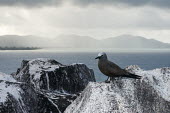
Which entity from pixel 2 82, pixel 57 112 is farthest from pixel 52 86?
pixel 2 82

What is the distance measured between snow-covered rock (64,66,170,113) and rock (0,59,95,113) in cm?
244

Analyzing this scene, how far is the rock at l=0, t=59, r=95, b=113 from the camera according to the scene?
11.7 meters

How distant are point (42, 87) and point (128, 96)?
29.6 feet

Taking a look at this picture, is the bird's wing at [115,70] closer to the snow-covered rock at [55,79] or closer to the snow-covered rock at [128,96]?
the snow-covered rock at [128,96]

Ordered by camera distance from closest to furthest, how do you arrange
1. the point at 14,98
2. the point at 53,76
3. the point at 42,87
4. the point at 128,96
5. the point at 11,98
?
the point at 128,96, the point at 11,98, the point at 14,98, the point at 42,87, the point at 53,76

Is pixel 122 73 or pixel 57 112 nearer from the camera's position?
pixel 122 73

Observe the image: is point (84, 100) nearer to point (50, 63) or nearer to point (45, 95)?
point (45, 95)

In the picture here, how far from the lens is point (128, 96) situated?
32.3ft

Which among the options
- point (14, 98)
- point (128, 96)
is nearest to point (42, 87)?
point (14, 98)

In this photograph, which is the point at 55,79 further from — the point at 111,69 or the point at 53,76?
the point at 111,69

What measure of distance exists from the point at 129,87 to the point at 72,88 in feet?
30.1

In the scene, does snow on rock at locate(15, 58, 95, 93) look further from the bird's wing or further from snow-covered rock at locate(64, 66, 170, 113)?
the bird's wing

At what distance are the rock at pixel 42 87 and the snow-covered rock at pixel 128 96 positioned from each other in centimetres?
244

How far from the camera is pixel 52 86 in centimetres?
1789
